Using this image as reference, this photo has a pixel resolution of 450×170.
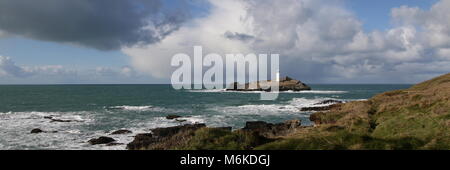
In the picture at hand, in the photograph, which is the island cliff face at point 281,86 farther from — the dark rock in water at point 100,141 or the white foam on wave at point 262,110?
the dark rock in water at point 100,141

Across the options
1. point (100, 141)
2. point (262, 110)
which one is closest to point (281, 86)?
point (262, 110)

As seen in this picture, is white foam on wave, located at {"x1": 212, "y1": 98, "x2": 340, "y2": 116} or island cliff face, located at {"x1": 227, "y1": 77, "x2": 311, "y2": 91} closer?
white foam on wave, located at {"x1": 212, "y1": 98, "x2": 340, "y2": 116}

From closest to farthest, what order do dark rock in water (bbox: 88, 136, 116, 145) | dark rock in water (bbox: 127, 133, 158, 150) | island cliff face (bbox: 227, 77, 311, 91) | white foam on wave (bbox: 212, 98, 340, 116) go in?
dark rock in water (bbox: 127, 133, 158, 150) → dark rock in water (bbox: 88, 136, 116, 145) → white foam on wave (bbox: 212, 98, 340, 116) → island cliff face (bbox: 227, 77, 311, 91)

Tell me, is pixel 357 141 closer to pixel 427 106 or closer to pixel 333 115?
pixel 427 106

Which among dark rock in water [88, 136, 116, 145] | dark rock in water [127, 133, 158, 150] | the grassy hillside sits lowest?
dark rock in water [88, 136, 116, 145]

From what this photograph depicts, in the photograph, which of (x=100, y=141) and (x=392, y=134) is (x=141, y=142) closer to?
(x=100, y=141)

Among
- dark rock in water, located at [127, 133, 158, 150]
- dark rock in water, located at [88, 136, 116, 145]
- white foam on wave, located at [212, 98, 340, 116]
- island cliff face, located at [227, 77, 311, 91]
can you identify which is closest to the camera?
dark rock in water, located at [127, 133, 158, 150]

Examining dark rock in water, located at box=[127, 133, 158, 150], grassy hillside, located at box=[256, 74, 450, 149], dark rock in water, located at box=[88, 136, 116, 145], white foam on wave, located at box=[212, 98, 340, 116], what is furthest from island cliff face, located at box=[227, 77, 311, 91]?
grassy hillside, located at box=[256, 74, 450, 149]

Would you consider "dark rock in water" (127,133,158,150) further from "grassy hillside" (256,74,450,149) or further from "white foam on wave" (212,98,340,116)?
"white foam on wave" (212,98,340,116)

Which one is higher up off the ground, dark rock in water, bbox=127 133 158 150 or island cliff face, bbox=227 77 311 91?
island cliff face, bbox=227 77 311 91

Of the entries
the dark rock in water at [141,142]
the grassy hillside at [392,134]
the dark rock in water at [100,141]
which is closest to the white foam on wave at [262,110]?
the dark rock in water at [141,142]
